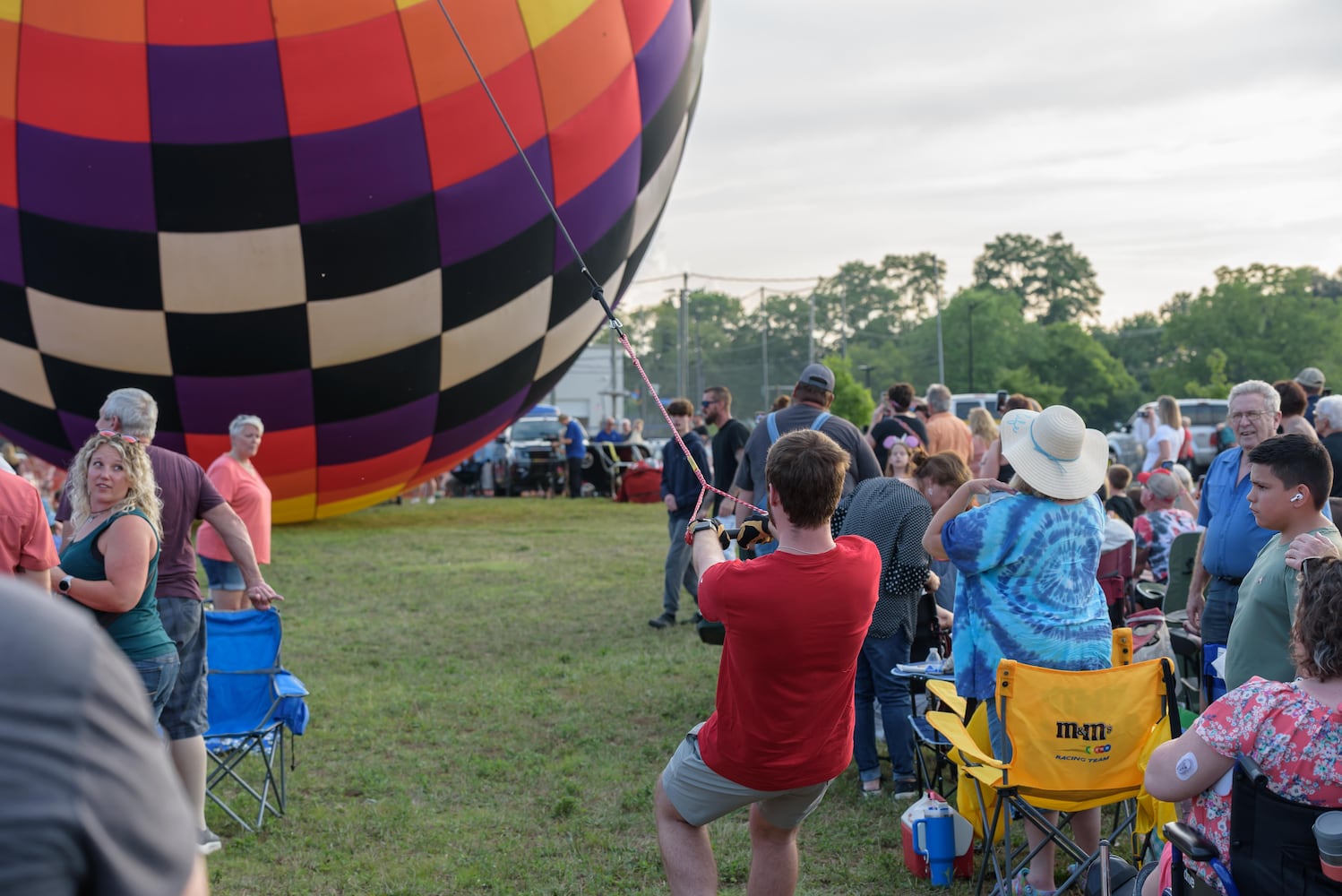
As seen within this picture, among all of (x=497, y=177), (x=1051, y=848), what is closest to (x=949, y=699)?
(x=1051, y=848)

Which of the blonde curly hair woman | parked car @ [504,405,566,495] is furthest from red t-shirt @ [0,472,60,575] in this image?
parked car @ [504,405,566,495]

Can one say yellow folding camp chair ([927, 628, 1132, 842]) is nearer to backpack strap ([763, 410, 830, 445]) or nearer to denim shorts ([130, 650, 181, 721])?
backpack strap ([763, 410, 830, 445])

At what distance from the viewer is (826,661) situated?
2969 mm

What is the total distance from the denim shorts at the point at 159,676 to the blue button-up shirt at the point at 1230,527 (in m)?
3.92

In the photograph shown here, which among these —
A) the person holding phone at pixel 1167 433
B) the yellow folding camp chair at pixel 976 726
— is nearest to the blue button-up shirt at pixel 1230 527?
the yellow folding camp chair at pixel 976 726

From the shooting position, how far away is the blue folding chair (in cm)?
489

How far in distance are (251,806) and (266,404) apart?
14.4 feet

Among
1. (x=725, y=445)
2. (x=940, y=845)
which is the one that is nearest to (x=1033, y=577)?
(x=940, y=845)

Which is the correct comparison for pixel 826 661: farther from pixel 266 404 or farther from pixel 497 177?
pixel 266 404

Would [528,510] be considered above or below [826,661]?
below

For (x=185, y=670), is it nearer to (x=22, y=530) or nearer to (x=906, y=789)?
(x=22, y=530)

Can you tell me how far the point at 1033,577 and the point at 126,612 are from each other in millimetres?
3015

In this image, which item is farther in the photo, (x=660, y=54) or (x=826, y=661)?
(x=660, y=54)

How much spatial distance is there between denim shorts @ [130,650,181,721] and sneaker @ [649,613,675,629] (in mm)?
4774
